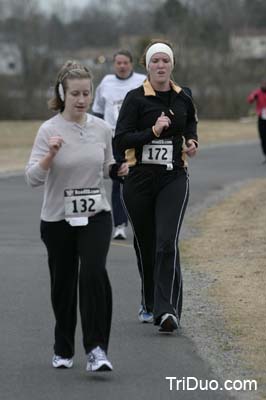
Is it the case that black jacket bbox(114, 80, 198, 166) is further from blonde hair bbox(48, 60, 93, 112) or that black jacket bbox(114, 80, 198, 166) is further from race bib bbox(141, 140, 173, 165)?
blonde hair bbox(48, 60, 93, 112)

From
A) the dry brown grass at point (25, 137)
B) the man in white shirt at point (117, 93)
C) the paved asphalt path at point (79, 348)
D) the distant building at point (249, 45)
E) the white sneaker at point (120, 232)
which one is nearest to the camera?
the paved asphalt path at point (79, 348)

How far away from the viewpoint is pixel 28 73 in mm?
69875

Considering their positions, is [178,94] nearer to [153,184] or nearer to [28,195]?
[153,184]

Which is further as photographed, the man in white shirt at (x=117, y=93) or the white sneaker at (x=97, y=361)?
the man in white shirt at (x=117, y=93)

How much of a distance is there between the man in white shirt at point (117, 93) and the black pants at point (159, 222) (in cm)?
410

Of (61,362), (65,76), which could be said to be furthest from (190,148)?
(61,362)

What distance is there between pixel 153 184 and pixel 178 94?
0.69 meters

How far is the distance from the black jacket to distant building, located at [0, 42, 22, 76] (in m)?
64.0

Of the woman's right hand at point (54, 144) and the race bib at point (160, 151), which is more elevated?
the woman's right hand at point (54, 144)

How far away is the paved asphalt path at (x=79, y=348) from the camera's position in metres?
6.83

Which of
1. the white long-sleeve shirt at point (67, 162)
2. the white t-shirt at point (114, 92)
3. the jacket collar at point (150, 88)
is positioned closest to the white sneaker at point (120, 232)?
the white t-shirt at point (114, 92)

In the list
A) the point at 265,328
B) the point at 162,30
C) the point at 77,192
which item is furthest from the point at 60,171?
the point at 162,30

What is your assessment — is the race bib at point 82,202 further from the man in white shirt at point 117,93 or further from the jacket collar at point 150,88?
the man in white shirt at point 117,93

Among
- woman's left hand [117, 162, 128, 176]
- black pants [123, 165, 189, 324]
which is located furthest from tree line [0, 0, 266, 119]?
woman's left hand [117, 162, 128, 176]
